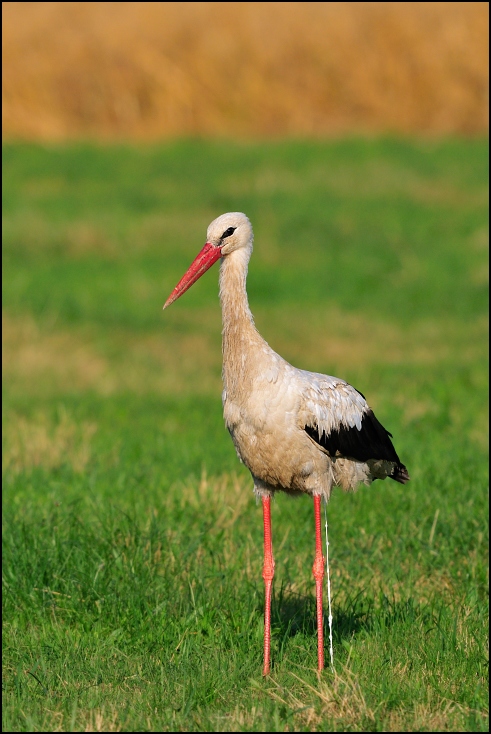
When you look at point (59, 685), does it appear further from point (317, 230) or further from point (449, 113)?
point (449, 113)

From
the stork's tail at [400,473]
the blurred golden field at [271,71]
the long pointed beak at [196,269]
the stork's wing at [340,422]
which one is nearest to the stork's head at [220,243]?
the long pointed beak at [196,269]

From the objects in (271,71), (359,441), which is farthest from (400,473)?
(271,71)

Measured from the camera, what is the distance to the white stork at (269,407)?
549 centimetres

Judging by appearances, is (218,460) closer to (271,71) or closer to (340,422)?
(340,422)

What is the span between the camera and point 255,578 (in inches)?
269

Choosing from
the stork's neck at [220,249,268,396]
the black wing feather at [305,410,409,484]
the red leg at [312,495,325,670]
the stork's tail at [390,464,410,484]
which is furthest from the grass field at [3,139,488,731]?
the stork's neck at [220,249,268,396]

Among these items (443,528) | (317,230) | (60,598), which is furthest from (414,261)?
(60,598)

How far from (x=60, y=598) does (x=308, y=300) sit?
1134 centimetres

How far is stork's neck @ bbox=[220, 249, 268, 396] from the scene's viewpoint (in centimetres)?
554

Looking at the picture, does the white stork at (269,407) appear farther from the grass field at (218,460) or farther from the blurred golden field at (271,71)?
the blurred golden field at (271,71)

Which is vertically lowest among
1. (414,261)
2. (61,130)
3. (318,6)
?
(414,261)

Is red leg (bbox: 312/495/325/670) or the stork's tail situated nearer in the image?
red leg (bbox: 312/495/325/670)

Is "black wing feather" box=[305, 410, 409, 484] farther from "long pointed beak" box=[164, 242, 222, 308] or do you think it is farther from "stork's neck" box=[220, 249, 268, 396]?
"long pointed beak" box=[164, 242, 222, 308]

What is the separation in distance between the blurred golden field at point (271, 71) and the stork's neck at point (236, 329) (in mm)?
20666
